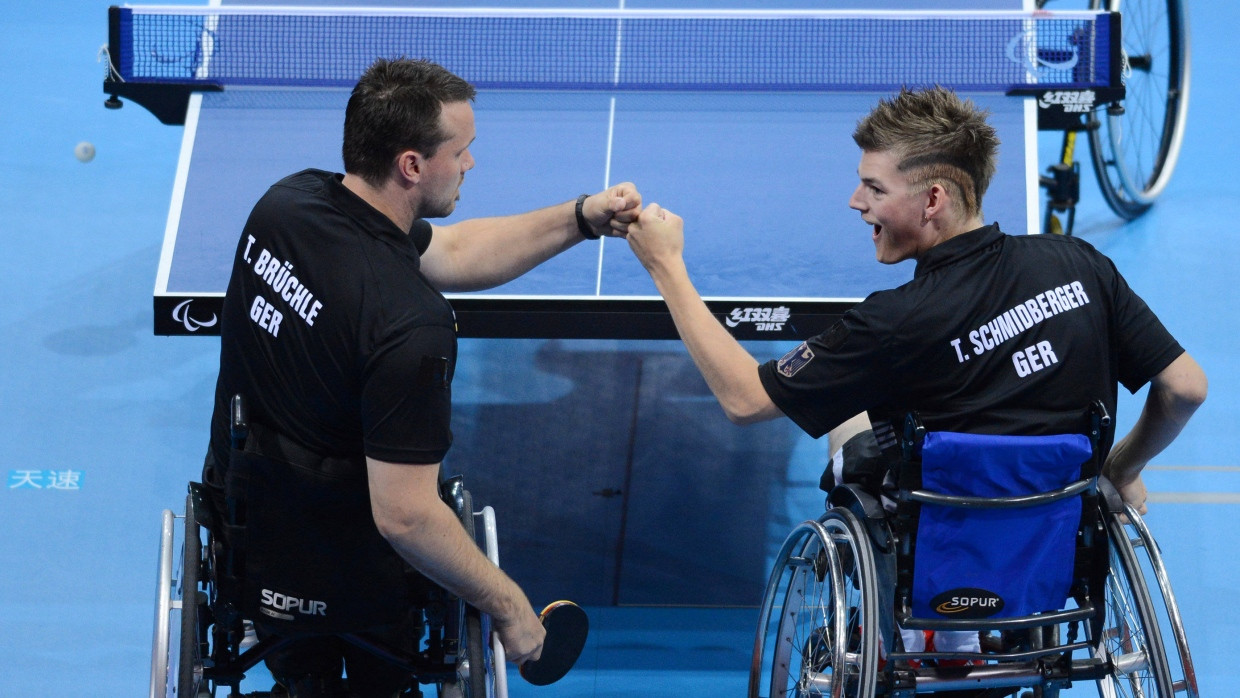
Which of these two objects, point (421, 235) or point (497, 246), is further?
point (497, 246)

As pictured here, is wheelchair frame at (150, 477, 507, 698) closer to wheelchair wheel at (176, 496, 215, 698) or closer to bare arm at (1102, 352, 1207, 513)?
wheelchair wheel at (176, 496, 215, 698)

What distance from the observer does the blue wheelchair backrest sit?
8.93ft

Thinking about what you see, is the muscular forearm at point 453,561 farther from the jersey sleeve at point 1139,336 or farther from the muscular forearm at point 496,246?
the jersey sleeve at point 1139,336

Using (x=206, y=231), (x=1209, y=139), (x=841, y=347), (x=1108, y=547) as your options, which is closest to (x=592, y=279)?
(x=206, y=231)

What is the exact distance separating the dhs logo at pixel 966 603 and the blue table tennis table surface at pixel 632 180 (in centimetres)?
135

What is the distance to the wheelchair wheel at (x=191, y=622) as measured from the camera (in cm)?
277

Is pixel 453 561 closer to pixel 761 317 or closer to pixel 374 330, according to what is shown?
pixel 374 330

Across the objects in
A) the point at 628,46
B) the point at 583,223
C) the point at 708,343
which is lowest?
the point at 708,343

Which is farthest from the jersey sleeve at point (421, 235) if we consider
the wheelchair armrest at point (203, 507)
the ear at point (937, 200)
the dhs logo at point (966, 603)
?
the dhs logo at point (966, 603)

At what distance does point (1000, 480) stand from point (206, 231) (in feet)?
8.92

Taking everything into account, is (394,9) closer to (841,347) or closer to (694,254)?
(694,254)

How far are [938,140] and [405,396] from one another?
4.12 feet

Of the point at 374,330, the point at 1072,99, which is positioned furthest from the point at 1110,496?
the point at 1072,99

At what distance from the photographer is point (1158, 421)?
303 centimetres
